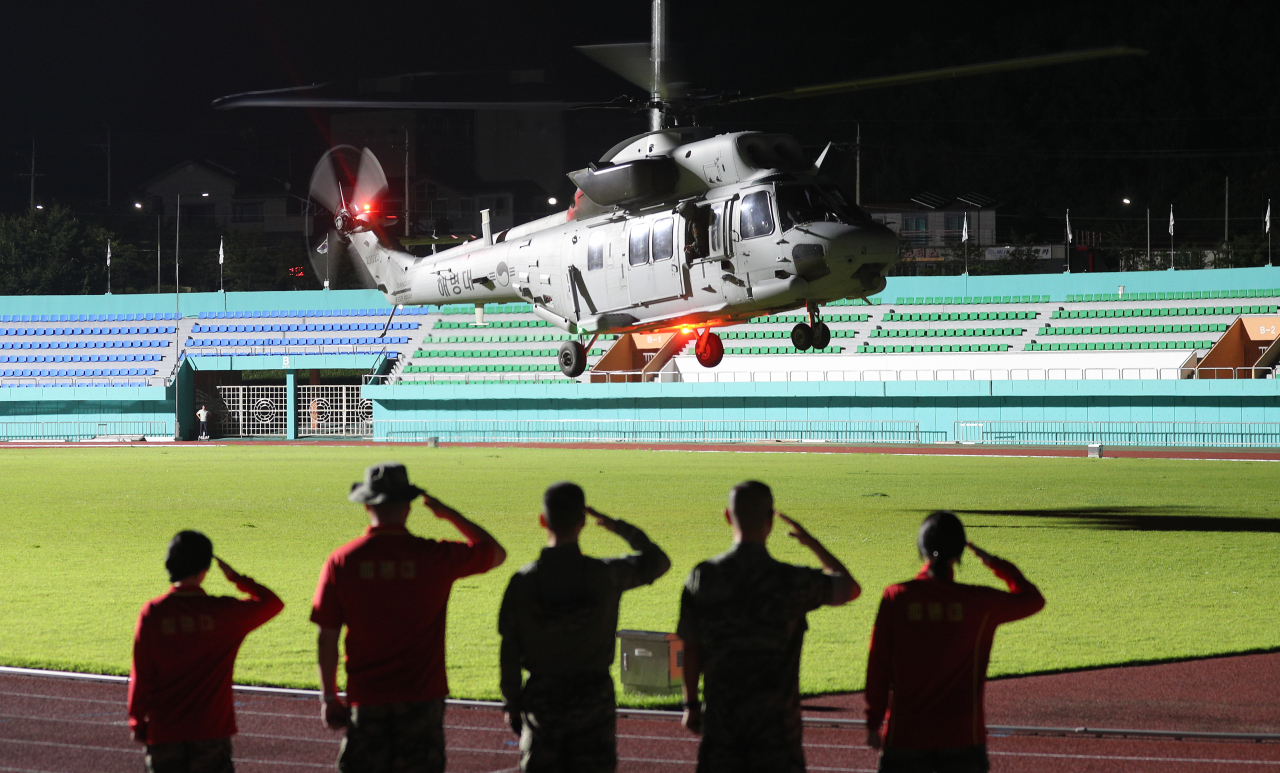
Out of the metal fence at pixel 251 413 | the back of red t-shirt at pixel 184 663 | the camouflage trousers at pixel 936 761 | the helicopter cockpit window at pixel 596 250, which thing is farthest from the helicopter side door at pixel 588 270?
the metal fence at pixel 251 413

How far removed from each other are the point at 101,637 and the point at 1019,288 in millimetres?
43211

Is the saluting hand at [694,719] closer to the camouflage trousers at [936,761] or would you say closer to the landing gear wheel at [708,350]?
the camouflage trousers at [936,761]

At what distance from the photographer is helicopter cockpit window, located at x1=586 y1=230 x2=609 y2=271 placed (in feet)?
62.8

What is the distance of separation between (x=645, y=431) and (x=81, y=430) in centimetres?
2189

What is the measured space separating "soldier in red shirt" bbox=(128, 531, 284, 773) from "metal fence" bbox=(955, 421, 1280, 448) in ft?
124

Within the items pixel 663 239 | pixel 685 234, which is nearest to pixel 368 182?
pixel 663 239

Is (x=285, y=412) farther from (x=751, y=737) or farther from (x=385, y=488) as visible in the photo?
(x=751, y=737)

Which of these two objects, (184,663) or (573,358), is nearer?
(184,663)

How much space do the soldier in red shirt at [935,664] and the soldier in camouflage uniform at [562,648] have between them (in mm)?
821

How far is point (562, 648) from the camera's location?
4.34 meters

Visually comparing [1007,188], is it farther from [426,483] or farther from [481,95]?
[426,483]

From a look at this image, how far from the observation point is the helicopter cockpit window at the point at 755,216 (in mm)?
16828

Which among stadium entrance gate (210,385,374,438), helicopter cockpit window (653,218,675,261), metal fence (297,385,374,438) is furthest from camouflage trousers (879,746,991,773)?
stadium entrance gate (210,385,374,438)

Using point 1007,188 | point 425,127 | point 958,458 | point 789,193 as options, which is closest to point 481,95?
point 425,127
